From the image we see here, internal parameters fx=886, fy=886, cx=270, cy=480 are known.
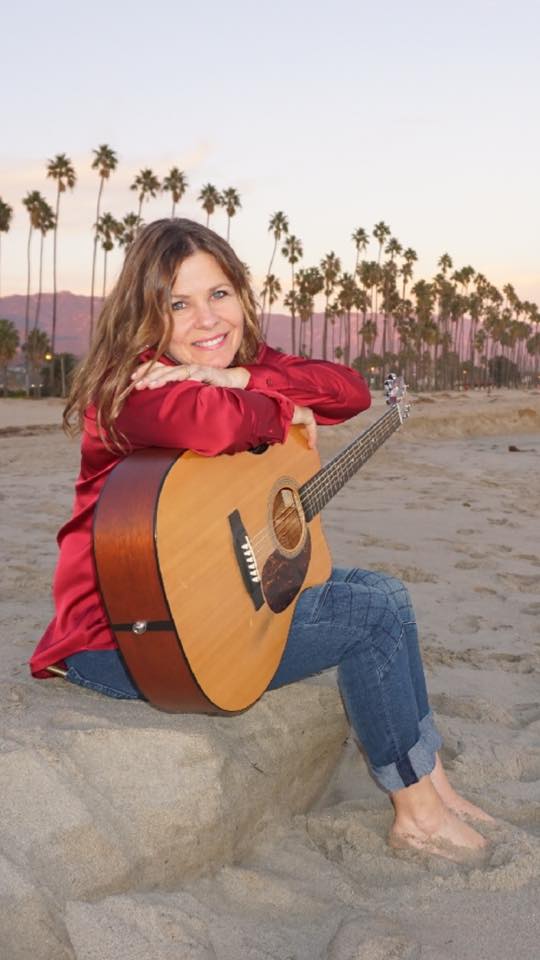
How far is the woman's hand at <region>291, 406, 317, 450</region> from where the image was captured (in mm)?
3121

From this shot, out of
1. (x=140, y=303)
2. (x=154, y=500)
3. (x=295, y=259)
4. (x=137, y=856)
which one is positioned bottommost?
(x=137, y=856)

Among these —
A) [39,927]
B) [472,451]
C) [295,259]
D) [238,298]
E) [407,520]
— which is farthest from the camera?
[295,259]

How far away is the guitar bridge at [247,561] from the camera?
242 centimetres

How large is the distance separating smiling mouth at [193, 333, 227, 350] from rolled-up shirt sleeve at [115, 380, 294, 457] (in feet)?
1.04

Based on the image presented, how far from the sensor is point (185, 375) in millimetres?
2514

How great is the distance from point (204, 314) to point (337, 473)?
81cm

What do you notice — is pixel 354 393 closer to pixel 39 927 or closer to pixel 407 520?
pixel 39 927

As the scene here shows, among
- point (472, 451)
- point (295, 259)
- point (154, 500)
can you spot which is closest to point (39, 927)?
point (154, 500)

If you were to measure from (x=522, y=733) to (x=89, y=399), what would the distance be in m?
2.00

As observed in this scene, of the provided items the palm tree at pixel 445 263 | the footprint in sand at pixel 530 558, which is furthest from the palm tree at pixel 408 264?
the footprint in sand at pixel 530 558

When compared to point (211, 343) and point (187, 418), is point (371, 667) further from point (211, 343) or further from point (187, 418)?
point (211, 343)

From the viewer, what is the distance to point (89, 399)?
2.51m

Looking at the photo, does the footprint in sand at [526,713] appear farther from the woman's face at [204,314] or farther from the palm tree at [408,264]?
the palm tree at [408,264]

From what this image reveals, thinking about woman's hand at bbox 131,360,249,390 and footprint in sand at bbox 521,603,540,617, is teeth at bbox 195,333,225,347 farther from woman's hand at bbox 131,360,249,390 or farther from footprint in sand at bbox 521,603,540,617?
footprint in sand at bbox 521,603,540,617
